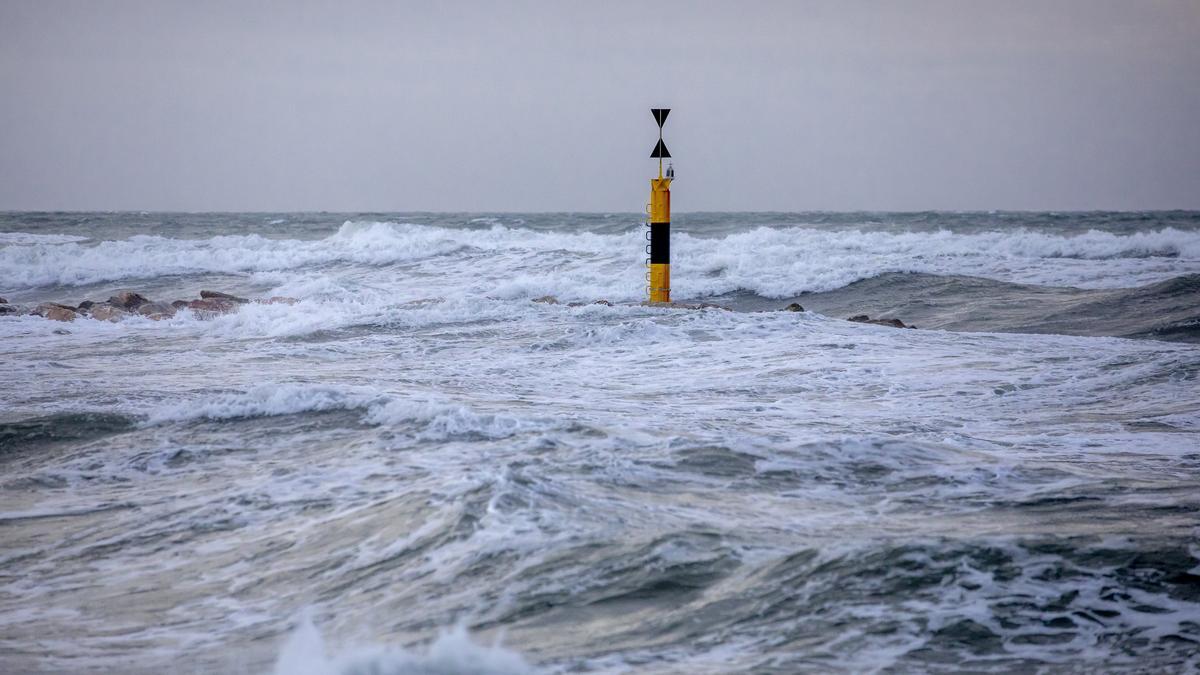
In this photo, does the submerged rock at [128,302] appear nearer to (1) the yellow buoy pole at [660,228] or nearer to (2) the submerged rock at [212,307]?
(2) the submerged rock at [212,307]

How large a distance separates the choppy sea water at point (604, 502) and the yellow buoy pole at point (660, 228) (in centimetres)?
208

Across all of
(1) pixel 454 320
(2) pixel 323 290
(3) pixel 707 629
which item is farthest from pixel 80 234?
(3) pixel 707 629

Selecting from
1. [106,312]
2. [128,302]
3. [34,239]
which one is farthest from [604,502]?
[34,239]

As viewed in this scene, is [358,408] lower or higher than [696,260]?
lower

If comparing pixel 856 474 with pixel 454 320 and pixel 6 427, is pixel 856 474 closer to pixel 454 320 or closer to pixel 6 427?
pixel 6 427

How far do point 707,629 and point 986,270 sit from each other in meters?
17.8

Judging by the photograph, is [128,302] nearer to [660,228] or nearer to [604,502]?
[660,228]

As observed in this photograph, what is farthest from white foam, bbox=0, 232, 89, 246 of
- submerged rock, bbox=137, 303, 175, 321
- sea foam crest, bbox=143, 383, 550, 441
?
sea foam crest, bbox=143, 383, 550, 441

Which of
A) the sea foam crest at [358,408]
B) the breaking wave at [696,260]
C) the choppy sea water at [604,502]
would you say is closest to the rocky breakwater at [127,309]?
the choppy sea water at [604,502]

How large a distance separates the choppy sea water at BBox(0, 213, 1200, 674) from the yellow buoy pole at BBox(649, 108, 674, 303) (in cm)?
208

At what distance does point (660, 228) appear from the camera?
1263 centimetres

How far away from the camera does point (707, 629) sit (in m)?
3.29

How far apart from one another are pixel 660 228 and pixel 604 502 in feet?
27.8

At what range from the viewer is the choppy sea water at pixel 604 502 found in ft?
10.7
